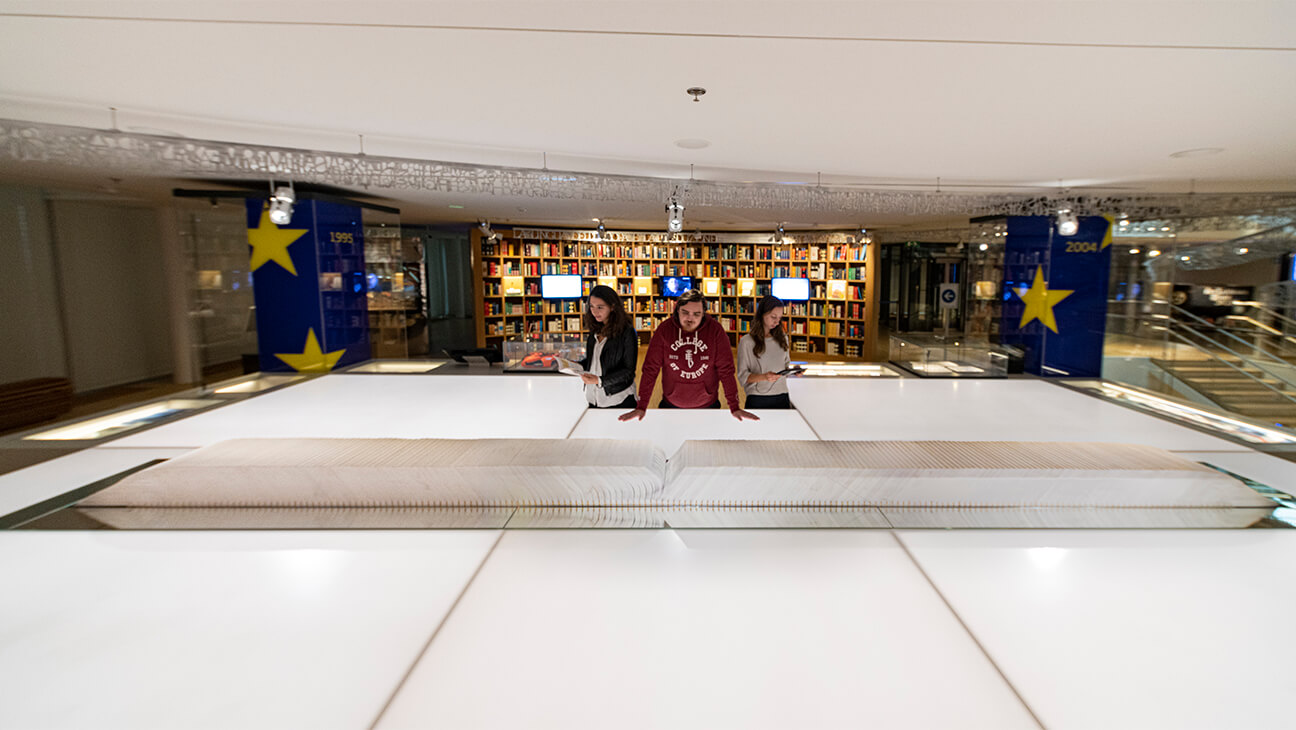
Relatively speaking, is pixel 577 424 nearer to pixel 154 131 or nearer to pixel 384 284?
pixel 154 131

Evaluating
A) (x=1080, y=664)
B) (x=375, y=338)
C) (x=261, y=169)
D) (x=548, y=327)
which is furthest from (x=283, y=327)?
(x=1080, y=664)

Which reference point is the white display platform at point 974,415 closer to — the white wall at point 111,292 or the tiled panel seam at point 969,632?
the tiled panel seam at point 969,632

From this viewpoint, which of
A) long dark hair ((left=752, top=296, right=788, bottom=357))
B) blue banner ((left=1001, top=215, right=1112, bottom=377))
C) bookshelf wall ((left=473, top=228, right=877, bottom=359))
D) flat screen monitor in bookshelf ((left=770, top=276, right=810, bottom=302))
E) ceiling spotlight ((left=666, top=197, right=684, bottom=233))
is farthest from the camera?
flat screen monitor in bookshelf ((left=770, top=276, right=810, bottom=302))


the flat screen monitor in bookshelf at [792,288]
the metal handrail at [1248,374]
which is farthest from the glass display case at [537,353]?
the metal handrail at [1248,374]

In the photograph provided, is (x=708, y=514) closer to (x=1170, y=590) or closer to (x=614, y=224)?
(x=1170, y=590)

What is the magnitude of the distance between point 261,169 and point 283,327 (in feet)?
9.81

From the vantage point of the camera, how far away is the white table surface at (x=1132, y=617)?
82cm

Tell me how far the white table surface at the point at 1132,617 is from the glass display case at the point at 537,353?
3547 millimetres

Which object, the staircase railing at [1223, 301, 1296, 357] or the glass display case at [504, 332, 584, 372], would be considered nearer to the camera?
the glass display case at [504, 332, 584, 372]

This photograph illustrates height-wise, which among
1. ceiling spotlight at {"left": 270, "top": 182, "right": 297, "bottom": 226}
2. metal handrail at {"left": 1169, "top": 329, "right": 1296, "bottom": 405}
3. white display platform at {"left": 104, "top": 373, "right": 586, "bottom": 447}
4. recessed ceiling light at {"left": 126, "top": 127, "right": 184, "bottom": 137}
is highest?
recessed ceiling light at {"left": 126, "top": 127, "right": 184, "bottom": 137}

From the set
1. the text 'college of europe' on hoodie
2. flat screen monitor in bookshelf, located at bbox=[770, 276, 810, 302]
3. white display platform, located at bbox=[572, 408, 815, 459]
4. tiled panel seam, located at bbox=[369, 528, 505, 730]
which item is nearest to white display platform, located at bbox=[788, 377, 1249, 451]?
white display platform, located at bbox=[572, 408, 815, 459]

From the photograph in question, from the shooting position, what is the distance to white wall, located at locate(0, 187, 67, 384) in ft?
19.6

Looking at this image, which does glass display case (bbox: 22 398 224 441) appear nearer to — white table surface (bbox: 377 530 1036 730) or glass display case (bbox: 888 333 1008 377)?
white table surface (bbox: 377 530 1036 730)

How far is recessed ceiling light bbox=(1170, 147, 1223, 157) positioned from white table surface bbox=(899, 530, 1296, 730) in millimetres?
3902
